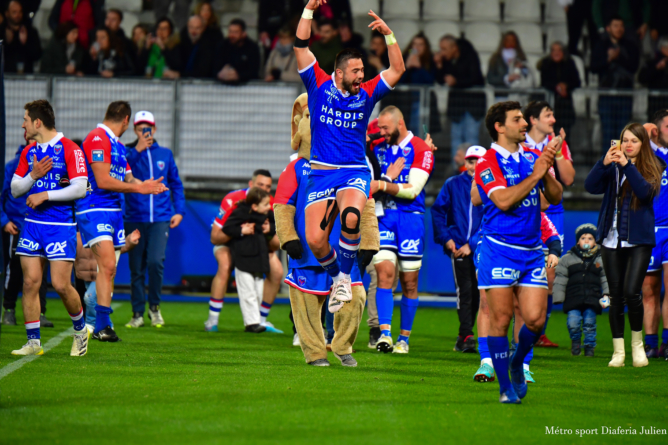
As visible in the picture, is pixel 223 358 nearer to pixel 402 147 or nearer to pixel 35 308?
pixel 35 308

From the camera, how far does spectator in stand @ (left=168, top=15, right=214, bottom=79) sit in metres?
15.3

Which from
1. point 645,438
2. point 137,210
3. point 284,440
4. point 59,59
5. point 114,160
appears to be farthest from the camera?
point 59,59

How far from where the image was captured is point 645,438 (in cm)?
422

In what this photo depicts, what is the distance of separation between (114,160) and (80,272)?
→ 5.30 feet

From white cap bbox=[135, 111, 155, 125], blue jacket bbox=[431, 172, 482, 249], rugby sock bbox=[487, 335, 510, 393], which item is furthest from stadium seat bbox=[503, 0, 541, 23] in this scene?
rugby sock bbox=[487, 335, 510, 393]

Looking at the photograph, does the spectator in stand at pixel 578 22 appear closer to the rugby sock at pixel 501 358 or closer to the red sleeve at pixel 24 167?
the red sleeve at pixel 24 167

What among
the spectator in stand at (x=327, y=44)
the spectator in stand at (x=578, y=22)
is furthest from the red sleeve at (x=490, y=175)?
the spectator in stand at (x=578, y=22)

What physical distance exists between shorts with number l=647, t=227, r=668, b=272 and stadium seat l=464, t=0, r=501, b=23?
10.5 metres

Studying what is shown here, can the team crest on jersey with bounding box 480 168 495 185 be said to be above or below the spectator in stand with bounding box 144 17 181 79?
below

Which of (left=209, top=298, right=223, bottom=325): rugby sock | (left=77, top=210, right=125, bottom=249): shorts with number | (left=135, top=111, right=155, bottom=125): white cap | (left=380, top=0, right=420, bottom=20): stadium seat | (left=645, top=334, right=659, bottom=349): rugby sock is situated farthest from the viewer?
(left=380, top=0, right=420, bottom=20): stadium seat

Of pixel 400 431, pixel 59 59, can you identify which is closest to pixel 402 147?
pixel 400 431

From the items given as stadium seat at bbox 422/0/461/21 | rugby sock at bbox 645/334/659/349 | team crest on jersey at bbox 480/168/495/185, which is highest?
stadium seat at bbox 422/0/461/21

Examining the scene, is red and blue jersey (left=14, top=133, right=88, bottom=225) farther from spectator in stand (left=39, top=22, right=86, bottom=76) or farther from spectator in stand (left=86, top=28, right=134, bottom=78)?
spectator in stand (left=39, top=22, right=86, bottom=76)

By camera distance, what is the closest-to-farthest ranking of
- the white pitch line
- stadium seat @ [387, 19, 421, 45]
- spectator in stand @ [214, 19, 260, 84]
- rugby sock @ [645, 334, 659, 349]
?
1. the white pitch line
2. rugby sock @ [645, 334, 659, 349]
3. spectator in stand @ [214, 19, 260, 84]
4. stadium seat @ [387, 19, 421, 45]
